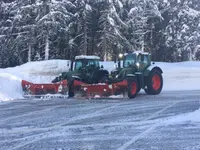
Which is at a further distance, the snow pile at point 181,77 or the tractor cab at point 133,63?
the snow pile at point 181,77

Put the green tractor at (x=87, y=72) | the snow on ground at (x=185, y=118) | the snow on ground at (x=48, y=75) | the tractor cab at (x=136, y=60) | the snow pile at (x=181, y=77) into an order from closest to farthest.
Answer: the snow on ground at (x=185, y=118) → the tractor cab at (x=136, y=60) → the green tractor at (x=87, y=72) → the snow on ground at (x=48, y=75) → the snow pile at (x=181, y=77)

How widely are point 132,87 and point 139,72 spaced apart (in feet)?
3.64

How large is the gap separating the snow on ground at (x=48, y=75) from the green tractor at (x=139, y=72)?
1.62 metres

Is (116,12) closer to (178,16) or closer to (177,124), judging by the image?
(178,16)

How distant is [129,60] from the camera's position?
17625mm

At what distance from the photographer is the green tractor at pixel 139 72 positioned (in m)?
16.8

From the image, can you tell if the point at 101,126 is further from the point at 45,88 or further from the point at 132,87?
the point at 45,88

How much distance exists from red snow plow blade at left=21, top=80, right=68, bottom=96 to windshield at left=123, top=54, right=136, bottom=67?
2.82 meters

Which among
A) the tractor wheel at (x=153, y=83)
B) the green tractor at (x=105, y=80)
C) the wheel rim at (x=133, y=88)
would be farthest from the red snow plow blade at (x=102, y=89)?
the tractor wheel at (x=153, y=83)

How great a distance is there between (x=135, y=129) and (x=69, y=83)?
831 cm

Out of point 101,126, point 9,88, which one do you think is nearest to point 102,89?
point 9,88

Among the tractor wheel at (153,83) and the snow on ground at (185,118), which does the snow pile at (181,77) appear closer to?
the tractor wheel at (153,83)

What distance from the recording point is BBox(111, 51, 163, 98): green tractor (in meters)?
16.8

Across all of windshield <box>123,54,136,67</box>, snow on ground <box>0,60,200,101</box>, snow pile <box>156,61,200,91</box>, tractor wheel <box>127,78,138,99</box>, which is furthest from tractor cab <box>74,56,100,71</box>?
snow pile <box>156,61,200,91</box>
